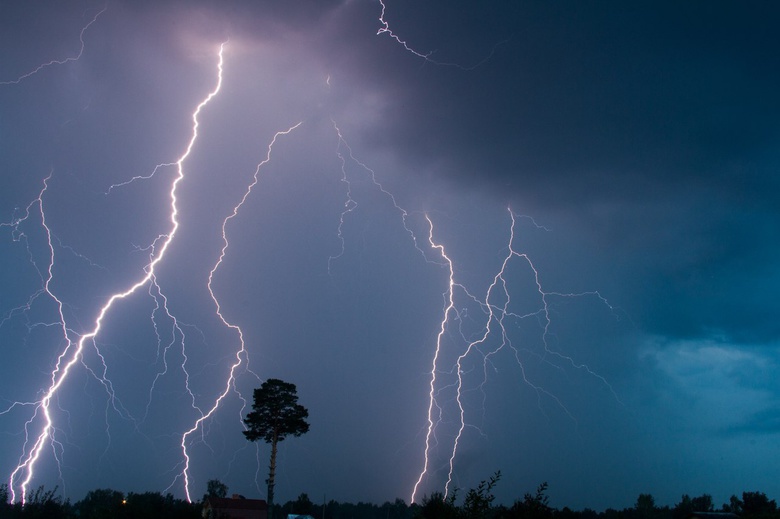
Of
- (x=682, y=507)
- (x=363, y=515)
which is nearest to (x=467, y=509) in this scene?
(x=682, y=507)

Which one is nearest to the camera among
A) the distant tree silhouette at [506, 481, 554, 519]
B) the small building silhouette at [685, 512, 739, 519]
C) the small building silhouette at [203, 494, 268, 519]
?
the distant tree silhouette at [506, 481, 554, 519]

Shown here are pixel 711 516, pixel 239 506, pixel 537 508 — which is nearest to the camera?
pixel 537 508

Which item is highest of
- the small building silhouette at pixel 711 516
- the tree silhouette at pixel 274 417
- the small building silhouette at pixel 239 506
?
the tree silhouette at pixel 274 417

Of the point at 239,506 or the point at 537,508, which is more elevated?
the point at 537,508

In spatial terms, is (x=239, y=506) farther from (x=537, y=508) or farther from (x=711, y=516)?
(x=537, y=508)

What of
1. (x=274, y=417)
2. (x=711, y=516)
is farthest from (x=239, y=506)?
(x=711, y=516)

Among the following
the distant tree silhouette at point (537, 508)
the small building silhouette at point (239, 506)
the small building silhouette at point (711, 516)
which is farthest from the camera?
the small building silhouette at point (239, 506)

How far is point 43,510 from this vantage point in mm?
21047

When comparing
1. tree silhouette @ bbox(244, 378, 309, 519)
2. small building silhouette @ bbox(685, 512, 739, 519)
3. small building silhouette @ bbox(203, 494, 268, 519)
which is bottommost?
small building silhouette @ bbox(203, 494, 268, 519)

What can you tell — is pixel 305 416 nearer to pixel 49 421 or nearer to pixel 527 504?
pixel 49 421

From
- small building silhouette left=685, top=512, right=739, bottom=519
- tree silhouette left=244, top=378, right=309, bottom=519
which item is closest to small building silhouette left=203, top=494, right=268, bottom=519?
tree silhouette left=244, top=378, right=309, bottom=519

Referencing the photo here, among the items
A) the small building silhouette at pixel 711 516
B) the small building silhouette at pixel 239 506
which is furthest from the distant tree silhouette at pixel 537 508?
the small building silhouette at pixel 239 506

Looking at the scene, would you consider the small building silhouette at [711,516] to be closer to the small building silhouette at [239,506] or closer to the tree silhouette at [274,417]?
the tree silhouette at [274,417]

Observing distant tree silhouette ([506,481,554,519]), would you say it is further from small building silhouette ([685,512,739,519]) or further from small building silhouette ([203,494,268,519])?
small building silhouette ([203,494,268,519])
